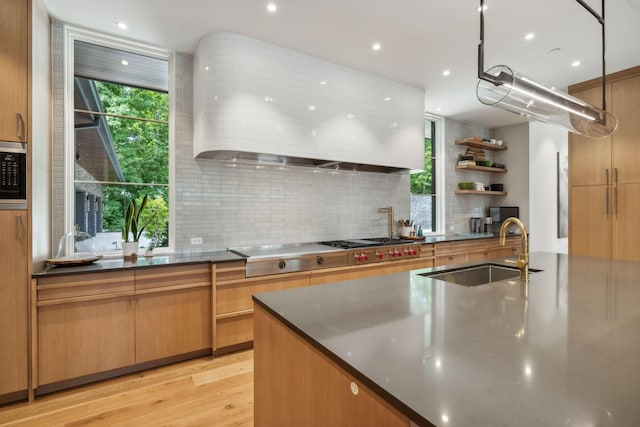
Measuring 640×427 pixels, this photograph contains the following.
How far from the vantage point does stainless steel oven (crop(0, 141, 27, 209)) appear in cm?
204

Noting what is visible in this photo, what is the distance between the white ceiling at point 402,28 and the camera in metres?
2.41

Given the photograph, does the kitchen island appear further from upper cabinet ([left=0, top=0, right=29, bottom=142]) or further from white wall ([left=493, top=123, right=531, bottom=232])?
white wall ([left=493, top=123, right=531, bottom=232])

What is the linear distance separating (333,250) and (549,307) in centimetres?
210

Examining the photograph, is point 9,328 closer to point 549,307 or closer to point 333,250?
point 333,250

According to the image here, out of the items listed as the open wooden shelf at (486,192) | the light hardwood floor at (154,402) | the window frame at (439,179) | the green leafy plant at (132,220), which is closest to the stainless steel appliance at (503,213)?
the open wooden shelf at (486,192)

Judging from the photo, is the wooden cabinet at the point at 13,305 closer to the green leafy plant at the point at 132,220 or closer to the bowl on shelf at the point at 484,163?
the green leafy plant at the point at 132,220

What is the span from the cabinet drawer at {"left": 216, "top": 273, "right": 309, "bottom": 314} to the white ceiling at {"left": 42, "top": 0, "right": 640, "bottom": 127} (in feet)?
7.18

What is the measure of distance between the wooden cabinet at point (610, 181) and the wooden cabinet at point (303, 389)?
3959mm

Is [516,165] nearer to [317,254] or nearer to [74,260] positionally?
[317,254]

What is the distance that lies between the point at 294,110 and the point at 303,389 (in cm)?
262

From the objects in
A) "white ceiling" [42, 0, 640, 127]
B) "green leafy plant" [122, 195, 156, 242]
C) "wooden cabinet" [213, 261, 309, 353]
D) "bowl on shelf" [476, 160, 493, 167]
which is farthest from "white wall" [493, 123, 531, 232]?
"green leafy plant" [122, 195, 156, 242]

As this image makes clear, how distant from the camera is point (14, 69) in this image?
2.07 m

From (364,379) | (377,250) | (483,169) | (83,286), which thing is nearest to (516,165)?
(483,169)

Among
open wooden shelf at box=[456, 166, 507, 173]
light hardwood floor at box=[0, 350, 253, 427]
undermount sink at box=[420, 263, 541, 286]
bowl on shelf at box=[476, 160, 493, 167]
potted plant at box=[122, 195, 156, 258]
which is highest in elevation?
bowl on shelf at box=[476, 160, 493, 167]
